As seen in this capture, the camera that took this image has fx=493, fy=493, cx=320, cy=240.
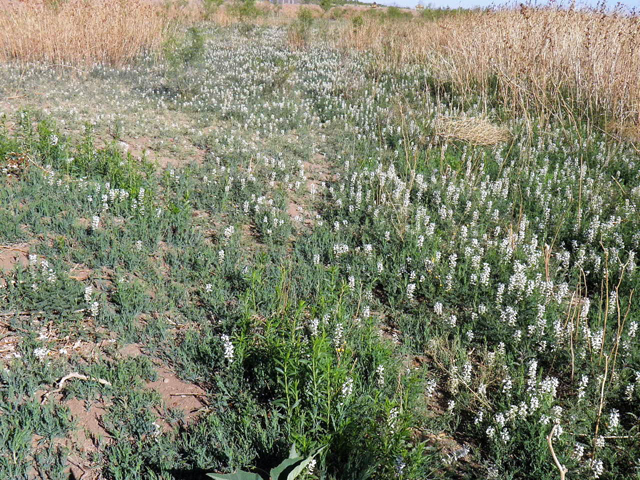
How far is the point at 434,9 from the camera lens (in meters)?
25.6

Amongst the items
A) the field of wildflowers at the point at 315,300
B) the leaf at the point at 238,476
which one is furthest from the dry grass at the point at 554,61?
the leaf at the point at 238,476

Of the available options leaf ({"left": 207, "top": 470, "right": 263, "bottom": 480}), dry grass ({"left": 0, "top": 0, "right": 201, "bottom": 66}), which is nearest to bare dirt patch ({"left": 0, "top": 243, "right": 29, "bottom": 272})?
leaf ({"left": 207, "top": 470, "right": 263, "bottom": 480})

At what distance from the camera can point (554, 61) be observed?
9.70 meters

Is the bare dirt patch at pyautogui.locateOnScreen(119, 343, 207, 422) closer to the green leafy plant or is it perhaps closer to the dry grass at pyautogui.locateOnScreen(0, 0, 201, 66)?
the green leafy plant

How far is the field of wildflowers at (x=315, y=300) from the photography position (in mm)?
2992

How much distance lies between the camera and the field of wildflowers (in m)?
2.99

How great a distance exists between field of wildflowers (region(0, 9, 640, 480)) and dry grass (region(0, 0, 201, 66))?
3.86 metres

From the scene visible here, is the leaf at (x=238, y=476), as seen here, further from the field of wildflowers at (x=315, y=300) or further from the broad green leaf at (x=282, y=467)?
the field of wildflowers at (x=315, y=300)

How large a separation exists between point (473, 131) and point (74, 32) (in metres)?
9.82

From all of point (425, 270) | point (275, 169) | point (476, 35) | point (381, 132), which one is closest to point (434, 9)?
point (476, 35)

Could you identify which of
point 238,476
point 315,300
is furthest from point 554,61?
point 238,476

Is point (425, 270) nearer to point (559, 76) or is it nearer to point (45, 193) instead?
point (45, 193)

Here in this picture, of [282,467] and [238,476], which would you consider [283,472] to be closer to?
[282,467]

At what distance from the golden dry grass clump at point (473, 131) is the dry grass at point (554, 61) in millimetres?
923
